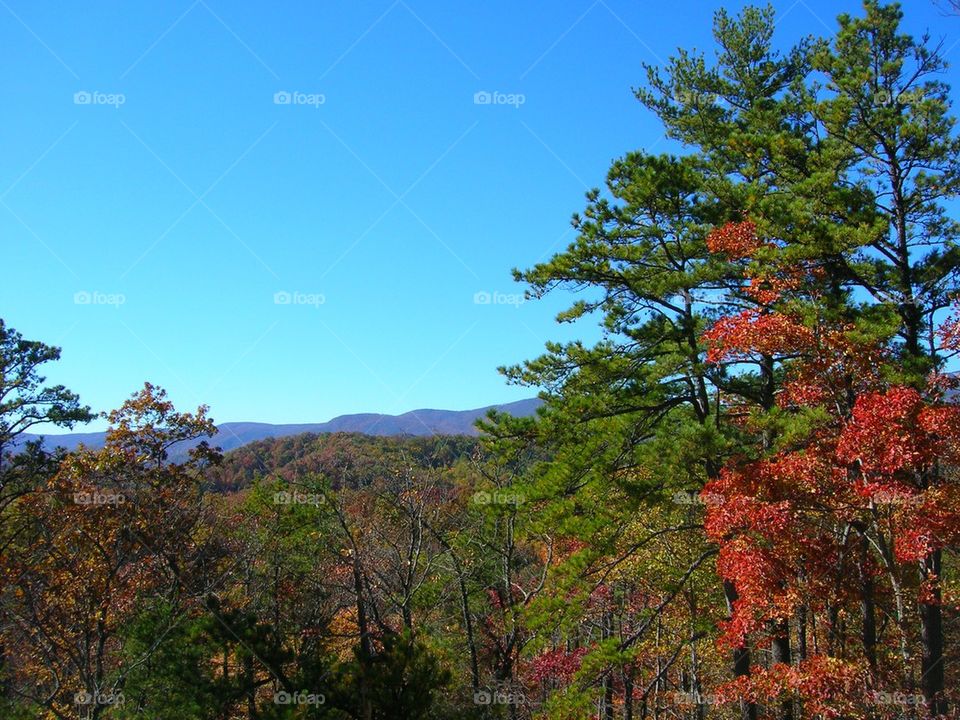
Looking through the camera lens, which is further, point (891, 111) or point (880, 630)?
point (880, 630)

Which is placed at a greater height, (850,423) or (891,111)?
(891,111)

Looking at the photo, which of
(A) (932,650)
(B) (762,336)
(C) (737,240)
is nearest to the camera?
(B) (762,336)

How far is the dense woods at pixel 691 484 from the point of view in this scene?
9500 mm

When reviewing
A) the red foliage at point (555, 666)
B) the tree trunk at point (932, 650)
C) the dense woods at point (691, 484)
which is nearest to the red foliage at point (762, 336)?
the dense woods at point (691, 484)

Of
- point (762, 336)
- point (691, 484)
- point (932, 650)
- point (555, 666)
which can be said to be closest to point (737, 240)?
point (762, 336)

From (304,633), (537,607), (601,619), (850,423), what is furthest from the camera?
(601,619)

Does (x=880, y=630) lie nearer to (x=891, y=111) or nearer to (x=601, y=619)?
(x=601, y=619)

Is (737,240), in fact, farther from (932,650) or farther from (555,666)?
(555,666)

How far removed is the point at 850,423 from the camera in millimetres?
8914

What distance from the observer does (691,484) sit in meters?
11.8

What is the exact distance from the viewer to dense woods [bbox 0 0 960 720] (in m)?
9.50

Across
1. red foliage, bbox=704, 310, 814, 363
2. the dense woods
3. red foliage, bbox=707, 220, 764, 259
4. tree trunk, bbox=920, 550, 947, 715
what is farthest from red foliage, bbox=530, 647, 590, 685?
red foliage, bbox=707, 220, 764, 259

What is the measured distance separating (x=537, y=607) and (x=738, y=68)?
509 inches

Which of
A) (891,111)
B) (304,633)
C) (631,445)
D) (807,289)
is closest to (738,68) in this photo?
(891,111)
